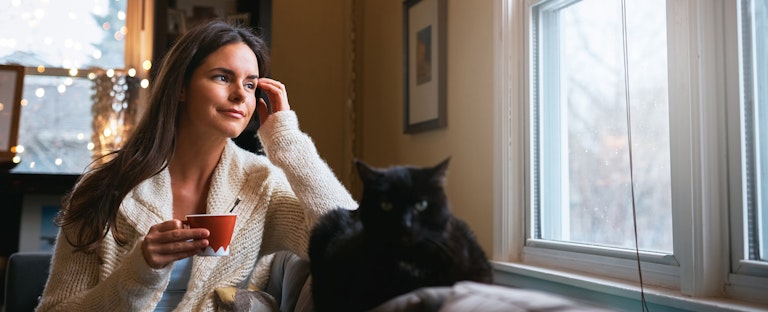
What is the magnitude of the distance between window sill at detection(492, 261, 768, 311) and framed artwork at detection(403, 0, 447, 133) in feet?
2.06

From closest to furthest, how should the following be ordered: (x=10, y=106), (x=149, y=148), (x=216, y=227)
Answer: (x=216, y=227) < (x=149, y=148) < (x=10, y=106)

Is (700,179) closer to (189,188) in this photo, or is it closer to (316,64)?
(189,188)

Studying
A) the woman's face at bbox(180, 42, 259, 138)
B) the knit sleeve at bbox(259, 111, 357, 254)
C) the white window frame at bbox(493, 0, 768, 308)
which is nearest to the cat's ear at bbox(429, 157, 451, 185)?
the knit sleeve at bbox(259, 111, 357, 254)

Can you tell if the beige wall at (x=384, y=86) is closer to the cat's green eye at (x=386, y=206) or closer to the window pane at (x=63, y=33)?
the window pane at (x=63, y=33)

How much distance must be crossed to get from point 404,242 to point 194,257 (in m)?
0.73

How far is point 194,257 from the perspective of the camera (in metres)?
1.11

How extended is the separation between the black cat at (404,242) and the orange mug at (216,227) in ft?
1.05

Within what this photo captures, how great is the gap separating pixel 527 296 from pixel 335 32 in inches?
104

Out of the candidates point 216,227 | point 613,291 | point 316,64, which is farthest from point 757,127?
point 316,64

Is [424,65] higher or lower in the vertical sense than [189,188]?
higher

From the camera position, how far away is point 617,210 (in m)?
1.51

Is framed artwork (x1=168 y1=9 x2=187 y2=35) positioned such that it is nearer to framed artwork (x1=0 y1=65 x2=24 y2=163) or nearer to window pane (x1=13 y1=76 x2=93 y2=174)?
window pane (x1=13 y1=76 x2=93 y2=174)

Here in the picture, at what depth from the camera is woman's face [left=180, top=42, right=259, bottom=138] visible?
3.11 feet

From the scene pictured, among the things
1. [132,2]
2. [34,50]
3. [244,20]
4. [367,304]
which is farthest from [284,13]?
[367,304]
